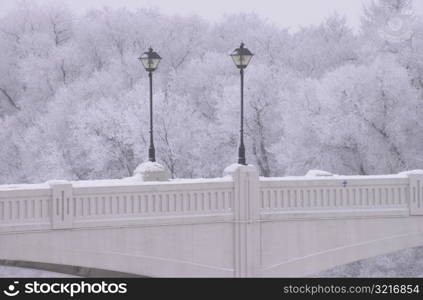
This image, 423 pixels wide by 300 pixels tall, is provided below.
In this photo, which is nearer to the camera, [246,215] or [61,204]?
[61,204]

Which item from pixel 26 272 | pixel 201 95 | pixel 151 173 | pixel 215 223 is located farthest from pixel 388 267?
pixel 201 95

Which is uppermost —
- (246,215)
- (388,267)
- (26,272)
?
(246,215)

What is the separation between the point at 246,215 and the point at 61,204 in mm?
3538

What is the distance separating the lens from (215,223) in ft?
48.5

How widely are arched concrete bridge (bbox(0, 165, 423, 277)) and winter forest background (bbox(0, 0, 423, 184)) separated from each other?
17535 millimetres

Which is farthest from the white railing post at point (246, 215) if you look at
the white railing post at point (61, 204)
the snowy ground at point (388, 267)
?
the snowy ground at point (388, 267)

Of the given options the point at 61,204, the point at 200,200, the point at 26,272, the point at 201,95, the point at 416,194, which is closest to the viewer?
the point at 61,204

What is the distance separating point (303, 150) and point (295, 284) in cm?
2294

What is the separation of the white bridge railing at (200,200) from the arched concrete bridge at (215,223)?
0.06ft

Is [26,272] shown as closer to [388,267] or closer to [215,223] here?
[215,223]

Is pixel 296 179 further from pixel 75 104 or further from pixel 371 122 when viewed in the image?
pixel 75 104

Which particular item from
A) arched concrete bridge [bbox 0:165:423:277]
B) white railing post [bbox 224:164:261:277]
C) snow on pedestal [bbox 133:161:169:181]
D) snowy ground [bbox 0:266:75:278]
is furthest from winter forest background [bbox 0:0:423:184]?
white railing post [bbox 224:164:261:277]

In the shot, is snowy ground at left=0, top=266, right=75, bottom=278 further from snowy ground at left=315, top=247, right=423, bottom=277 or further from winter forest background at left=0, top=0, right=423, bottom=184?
winter forest background at left=0, top=0, right=423, bottom=184

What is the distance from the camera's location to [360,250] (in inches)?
607
